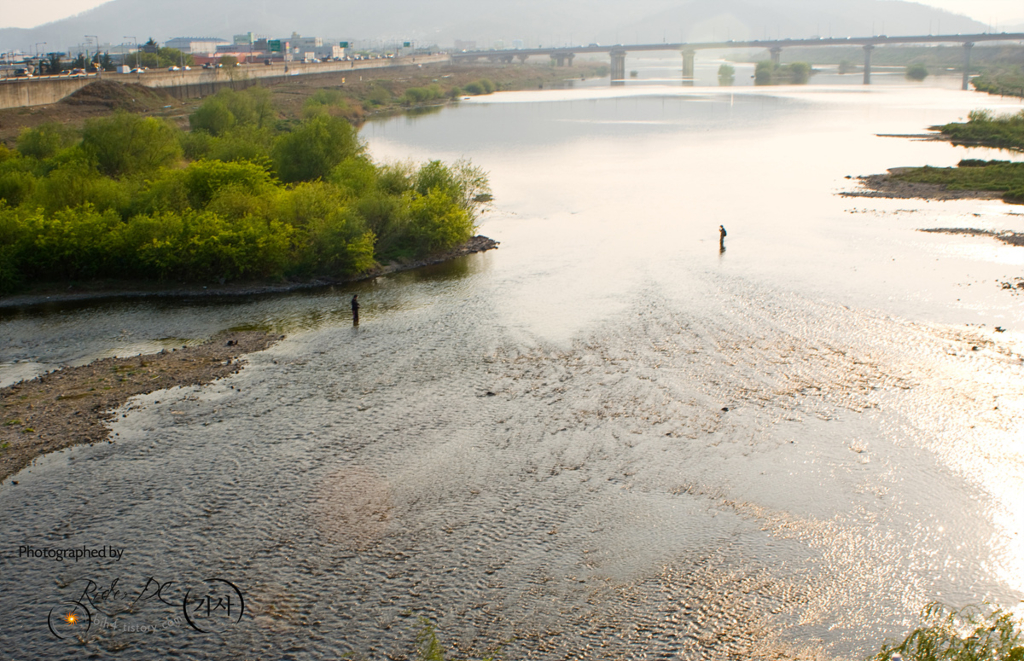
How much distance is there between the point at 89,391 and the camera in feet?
89.6

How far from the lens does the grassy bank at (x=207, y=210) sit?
39.0 m

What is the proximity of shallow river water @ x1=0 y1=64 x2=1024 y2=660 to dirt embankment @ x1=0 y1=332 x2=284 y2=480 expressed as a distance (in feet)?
2.44

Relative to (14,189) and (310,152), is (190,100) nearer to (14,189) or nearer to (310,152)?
(310,152)

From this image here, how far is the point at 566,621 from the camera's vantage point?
17094mm

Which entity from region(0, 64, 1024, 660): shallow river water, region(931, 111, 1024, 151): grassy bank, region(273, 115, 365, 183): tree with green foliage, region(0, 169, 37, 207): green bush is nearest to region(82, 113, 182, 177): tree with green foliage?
region(0, 169, 37, 207): green bush

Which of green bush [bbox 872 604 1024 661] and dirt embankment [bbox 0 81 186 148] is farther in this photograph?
dirt embankment [bbox 0 81 186 148]

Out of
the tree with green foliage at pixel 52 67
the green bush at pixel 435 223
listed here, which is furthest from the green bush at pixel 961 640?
the tree with green foliage at pixel 52 67

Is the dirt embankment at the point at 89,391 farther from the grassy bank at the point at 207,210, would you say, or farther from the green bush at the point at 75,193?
the green bush at the point at 75,193

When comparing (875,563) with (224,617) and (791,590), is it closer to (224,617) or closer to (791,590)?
(791,590)

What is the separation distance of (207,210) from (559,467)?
1057 inches

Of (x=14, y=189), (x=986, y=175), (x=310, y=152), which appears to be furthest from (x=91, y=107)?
(x=986, y=175)

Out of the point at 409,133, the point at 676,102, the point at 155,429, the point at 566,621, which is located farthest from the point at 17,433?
the point at 676,102

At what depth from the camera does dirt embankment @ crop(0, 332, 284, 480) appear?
949 inches

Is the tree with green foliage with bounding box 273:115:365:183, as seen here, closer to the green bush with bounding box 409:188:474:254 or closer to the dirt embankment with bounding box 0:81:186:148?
the green bush with bounding box 409:188:474:254
